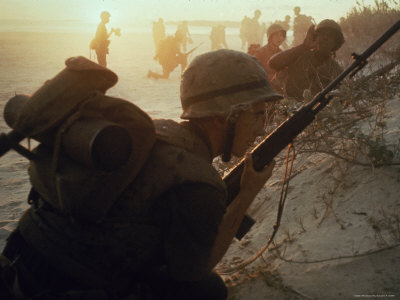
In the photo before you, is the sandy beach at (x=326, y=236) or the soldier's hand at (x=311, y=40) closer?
the sandy beach at (x=326, y=236)

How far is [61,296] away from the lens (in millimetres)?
1384

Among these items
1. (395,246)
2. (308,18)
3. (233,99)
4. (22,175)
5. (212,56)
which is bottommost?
(22,175)

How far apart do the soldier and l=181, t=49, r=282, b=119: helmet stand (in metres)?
2.63

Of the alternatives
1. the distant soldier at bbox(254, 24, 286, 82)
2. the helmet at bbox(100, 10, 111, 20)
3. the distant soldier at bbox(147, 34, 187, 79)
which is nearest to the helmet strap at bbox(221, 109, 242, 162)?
the distant soldier at bbox(254, 24, 286, 82)

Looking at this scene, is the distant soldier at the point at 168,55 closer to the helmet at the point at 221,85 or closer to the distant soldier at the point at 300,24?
the distant soldier at the point at 300,24

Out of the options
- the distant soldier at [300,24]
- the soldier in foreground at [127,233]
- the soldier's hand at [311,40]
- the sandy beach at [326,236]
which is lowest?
the sandy beach at [326,236]

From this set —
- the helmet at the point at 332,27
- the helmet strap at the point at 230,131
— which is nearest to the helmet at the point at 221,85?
the helmet strap at the point at 230,131

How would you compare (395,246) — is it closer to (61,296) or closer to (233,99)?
(233,99)

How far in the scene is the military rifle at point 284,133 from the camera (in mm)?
1955

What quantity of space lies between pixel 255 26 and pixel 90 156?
77.4ft

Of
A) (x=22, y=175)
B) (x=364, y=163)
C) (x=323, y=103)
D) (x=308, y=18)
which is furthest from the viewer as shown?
(x=308, y=18)

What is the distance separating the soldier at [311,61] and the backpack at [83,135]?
3.39m

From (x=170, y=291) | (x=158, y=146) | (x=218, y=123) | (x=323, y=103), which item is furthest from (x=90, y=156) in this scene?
(x=323, y=103)

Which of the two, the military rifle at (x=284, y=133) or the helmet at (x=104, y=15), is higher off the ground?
the helmet at (x=104, y=15)
